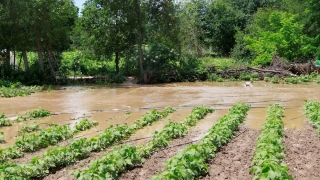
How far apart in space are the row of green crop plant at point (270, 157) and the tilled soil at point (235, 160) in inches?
8.9

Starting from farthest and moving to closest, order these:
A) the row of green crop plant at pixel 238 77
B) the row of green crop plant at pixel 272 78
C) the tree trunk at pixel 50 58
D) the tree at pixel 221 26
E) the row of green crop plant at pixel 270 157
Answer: the tree at pixel 221 26, the row of green crop plant at pixel 238 77, the tree trunk at pixel 50 58, the row of green crop plant at pixel 272 78, the row of green crop plant at pixel 270 157

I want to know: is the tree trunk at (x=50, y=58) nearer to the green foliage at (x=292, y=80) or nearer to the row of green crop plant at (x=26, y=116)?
the row of green crop plant at (x=26, y=116)

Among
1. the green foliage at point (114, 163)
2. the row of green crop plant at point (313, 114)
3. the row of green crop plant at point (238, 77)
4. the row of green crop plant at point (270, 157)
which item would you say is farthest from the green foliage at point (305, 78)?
the green foliage at point (114, 163)

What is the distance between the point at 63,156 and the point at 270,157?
390 centimetres

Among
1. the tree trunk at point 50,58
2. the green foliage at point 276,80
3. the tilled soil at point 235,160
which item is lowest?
the tilled soil at point 235,160

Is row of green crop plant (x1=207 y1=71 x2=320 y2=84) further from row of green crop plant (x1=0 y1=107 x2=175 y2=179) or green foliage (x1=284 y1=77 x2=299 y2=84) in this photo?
row of green crop plant (x1=0 y1=107 x2=175 y2=179)

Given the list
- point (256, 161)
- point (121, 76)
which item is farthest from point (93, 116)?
point (121, 76)

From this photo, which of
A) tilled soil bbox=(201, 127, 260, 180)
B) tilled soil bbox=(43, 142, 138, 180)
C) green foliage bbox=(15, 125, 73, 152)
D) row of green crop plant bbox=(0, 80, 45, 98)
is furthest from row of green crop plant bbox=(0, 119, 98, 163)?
row of green crop plant bbox=(0, 80, 45, 98)

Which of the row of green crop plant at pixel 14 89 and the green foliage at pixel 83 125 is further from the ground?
the row of green crop plant at pixel 14 89

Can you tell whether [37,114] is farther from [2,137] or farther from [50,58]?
[50,58]

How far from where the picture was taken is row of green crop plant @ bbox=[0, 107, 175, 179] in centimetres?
569

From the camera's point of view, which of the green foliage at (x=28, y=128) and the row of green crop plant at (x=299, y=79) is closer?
the green foliage at (x=28, y=128)

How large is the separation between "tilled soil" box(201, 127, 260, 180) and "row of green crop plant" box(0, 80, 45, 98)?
1302 cm

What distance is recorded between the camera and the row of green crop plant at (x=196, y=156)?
5458mm
